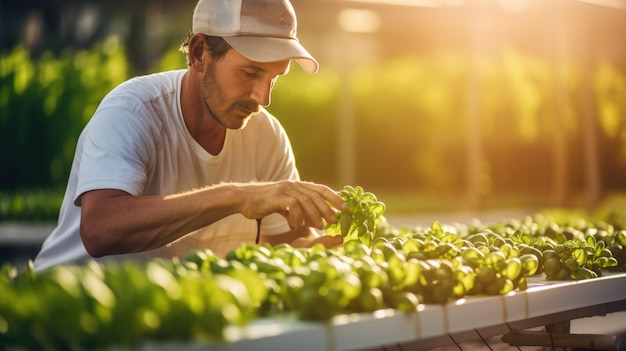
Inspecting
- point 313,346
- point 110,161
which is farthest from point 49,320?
point 110,161

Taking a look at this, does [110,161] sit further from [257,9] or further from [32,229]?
[32,229]

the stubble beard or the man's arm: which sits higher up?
the stubble beard

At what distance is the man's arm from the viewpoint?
2.85m

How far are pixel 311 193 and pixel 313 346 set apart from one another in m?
0.84

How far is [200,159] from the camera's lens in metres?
3.63

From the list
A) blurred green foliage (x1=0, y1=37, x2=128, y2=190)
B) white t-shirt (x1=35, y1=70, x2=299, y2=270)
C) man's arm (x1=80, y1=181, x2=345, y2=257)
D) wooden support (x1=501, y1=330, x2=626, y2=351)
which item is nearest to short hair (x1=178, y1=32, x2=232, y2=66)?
white t-shirt (x1=35, y1=70, x2=299, y2=270)

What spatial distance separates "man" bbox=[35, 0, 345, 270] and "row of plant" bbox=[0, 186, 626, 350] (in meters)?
0.36

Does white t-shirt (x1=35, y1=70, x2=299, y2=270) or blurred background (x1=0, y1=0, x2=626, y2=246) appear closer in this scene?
white t-shirt (x1=35, y1=70, x2=299, y2=270)

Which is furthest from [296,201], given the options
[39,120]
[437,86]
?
[437,86]

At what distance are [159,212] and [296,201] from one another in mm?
471

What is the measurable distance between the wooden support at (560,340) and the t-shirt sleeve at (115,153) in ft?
4.20

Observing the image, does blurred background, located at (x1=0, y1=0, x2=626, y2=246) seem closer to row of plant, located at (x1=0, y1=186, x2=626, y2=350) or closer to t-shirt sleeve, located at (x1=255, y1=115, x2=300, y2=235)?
t-shirt sleeve, located at (x1=255, y1=115, x2=300, y2=235)

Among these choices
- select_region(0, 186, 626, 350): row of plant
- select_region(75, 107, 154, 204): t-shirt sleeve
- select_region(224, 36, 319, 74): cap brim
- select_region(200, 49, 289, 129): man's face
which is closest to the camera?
select_region(0, 186, 626, 350): row of plant

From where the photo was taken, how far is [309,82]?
53.1ft
